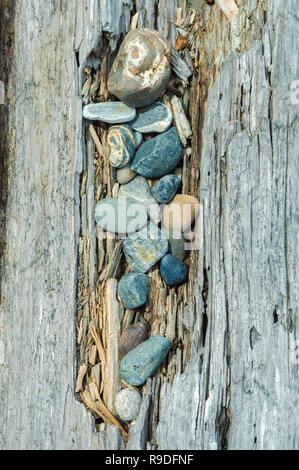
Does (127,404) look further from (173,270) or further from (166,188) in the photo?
(166,188)

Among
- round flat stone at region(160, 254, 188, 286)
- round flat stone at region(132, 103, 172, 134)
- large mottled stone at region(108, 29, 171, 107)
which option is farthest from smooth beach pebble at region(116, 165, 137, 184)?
round flat stone at region(160, 254, 188, 286)

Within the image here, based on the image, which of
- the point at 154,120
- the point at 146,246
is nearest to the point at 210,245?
the point at 146,246

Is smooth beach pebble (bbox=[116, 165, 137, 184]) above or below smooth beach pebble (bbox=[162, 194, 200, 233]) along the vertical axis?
above

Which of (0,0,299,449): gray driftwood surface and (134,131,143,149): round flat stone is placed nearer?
(0,0,299,449): gray driftwood surface

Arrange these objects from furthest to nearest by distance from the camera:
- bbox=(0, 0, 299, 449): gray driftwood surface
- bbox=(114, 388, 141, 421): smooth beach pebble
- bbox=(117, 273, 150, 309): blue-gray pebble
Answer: bbox=(117, 273, 150, 309): blue-gray pebble < bbox=(114, 388, 141, 421): smooth beach pebble < bbox=(0, 0, 299, 449): gray driftwood surface

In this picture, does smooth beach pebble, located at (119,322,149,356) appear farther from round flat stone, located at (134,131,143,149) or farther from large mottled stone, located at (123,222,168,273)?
round flat stone, located at (134,131,143,149)

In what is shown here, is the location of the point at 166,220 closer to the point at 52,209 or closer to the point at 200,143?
the point at 200,143
